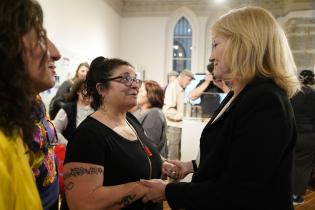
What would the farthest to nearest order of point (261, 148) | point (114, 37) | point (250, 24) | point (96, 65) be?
point (114, 37), point (96, 65), point (250, 24), point (261, 148)

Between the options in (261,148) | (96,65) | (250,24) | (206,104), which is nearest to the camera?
(261,148)

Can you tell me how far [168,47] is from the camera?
30.7 feet

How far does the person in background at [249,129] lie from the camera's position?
1.07 metres

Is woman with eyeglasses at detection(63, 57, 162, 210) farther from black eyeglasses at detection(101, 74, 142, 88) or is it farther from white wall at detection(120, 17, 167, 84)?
white wall at detection(120, 17, 167, 84)

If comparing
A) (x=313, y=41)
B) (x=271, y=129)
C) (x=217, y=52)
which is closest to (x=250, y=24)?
(x=217, y=52)

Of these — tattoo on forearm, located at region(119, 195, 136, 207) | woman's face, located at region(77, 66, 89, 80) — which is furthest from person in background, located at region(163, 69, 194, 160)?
tattoo on forearm, located at region(119, 195, 136, 207)

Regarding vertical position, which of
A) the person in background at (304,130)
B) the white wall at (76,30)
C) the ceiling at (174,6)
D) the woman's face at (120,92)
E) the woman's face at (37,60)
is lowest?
the person in background at (304,130)

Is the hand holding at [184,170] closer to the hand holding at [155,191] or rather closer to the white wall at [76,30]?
the hand holding at [155,191]

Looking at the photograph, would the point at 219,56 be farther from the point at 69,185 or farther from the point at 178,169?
the point at 69,185

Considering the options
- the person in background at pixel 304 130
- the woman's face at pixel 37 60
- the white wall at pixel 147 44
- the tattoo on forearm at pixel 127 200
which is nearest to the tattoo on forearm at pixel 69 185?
the tattoo on forearm at pixel 127 200

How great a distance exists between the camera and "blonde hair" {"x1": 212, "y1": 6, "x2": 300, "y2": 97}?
117 centimetres

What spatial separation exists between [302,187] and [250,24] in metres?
3.72

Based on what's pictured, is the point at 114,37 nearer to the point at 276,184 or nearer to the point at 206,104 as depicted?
the point at 206,104

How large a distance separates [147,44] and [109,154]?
26.8ft
